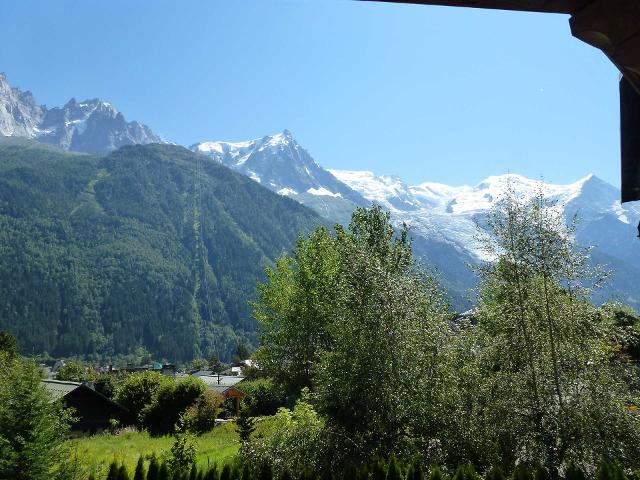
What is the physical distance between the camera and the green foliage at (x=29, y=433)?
13.8m

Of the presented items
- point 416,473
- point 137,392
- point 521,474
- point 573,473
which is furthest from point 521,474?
point 137,392

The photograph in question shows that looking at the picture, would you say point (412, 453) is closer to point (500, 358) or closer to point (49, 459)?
point (500, 358)

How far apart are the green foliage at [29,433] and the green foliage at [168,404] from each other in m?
31.3

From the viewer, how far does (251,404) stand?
49.8 metres

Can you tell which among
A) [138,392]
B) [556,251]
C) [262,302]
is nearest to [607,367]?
[556,251]

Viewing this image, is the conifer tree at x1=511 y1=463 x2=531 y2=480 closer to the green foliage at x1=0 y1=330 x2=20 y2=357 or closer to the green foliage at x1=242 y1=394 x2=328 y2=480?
the green foliage at x1=242 y1=394 x2=328 y2=480

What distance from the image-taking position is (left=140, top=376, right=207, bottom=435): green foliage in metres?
45.1

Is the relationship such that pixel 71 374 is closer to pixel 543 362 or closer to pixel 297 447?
pixel 297 447

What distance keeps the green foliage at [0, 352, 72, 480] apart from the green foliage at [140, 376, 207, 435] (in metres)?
31.3

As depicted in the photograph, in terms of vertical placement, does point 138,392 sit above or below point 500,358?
below

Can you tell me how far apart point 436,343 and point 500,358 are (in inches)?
81.0

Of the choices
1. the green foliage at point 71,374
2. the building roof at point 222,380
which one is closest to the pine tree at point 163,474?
the building roof at point 222,380

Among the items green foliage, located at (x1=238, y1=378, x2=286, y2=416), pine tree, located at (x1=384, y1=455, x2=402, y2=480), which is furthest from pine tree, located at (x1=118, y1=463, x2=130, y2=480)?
green foliage, located at (x1=238, y1=378, x2=286, y2=416)

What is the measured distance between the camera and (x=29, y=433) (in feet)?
46.9
